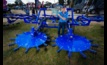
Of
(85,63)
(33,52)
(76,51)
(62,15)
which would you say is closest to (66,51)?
(76,51)

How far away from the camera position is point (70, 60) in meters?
4.56

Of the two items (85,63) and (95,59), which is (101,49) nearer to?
(95,59)

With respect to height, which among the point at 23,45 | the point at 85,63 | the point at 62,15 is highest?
the point at 62,15

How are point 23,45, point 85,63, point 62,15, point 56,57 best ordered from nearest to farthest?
point 85,63, point 56,57, point 23,45, point 62,15

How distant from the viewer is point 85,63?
4414mm

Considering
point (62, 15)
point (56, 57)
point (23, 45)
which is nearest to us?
point (56, 57)

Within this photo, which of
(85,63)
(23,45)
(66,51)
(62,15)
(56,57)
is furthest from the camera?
(62,15)

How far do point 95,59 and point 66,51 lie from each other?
1.15 meters

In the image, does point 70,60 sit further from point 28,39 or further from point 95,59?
point 28,39

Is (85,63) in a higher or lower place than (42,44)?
lower

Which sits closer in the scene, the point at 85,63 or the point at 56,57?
the point at 85,63

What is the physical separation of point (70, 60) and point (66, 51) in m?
0.64

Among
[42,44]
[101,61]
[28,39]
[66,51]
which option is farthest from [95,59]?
[28,39]

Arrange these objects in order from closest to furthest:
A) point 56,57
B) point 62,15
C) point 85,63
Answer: point 85,63 < point 56,57 < point 62,15
